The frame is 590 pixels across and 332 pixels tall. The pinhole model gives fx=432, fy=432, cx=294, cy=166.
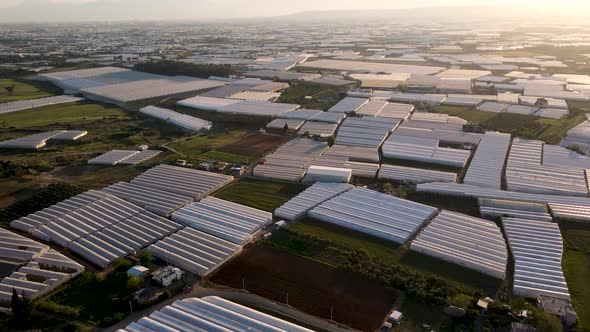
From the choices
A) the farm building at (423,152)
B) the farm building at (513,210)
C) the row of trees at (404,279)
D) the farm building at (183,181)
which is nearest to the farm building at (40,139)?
the farm building at (183,181)

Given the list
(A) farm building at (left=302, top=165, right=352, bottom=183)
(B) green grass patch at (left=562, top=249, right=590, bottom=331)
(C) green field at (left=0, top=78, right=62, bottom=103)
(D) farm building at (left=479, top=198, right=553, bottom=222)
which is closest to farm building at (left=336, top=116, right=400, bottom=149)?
(A) farm building at (left=302, top=165, right=352, bottom=183)

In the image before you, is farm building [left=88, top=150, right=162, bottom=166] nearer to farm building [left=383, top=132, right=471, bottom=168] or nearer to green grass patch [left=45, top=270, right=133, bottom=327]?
green grass patch [left=45, top=270, right=133, bottom=327]

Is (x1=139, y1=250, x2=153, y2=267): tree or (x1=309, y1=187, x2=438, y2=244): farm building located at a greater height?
(x1=309, y1=187, x2=438, y2=244): farm building

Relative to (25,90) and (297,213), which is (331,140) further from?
(25,90)

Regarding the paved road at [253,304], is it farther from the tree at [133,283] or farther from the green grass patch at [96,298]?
the tree at [133,283]

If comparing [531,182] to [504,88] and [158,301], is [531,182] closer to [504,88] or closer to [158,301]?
[158,301]

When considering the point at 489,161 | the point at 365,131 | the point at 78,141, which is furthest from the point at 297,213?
the point at 78,141

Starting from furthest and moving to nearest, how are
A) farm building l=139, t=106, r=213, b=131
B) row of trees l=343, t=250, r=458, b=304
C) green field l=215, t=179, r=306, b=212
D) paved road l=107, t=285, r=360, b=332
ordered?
farm building l=139, t=106, r=213, b=131, green field l=215, t=179, r=306, b=212, row of trees l=343, t=250, r=458, b=304, paved road l=107, t=285, r=360, b=332
